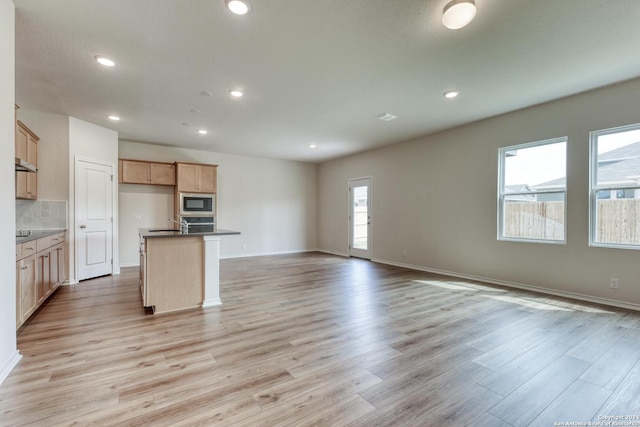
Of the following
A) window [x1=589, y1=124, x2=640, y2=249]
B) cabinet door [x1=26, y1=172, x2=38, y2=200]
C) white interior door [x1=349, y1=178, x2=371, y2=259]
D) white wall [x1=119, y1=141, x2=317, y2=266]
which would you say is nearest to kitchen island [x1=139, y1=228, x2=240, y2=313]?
cabinet door [x1=26, y1=172, x2=38, y2=200]

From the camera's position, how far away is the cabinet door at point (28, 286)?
111 inches

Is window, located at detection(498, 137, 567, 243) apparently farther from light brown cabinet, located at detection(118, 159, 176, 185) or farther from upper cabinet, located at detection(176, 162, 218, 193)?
light brown cabinet, located at detection(118, 159, 176, 185)

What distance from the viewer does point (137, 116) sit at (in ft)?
15.1

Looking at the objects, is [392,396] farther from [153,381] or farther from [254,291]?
[254,291]

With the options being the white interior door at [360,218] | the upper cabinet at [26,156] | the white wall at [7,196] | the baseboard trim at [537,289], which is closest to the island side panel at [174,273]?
the white wall at [7,196]

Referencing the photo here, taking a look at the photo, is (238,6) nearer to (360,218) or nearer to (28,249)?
(28,249)

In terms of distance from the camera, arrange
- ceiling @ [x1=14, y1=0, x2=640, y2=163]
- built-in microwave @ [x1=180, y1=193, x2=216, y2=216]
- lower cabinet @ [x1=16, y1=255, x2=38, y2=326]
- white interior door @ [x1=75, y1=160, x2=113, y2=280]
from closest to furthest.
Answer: ceiling @ [x1=14, y1=0, x2=640, y2=163] < lower cabinet @ [x1=16, y1=255, x2=38, y2=326] < white interior door @ [x1=75, y1=160, x2=113, y2=280] < built-in microwave @ [x1=180, y1=193, x2=216, y2=216]

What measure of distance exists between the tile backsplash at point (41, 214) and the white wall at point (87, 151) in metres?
0.12

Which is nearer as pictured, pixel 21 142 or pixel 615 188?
pixel 615 188

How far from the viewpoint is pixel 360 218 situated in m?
7.57

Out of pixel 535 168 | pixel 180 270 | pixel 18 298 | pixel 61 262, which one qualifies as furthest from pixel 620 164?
pixel 61 262

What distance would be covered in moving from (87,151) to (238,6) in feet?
14.3

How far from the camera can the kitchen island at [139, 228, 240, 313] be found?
10.8ft

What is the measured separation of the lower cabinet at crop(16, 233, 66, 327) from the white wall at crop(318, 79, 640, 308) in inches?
233
